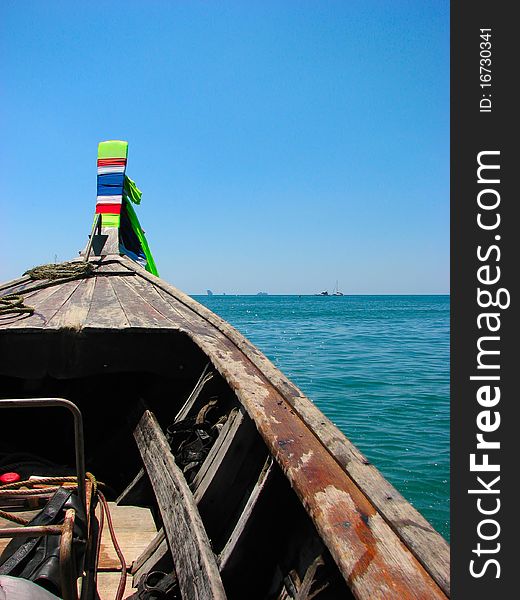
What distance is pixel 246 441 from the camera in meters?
2.18

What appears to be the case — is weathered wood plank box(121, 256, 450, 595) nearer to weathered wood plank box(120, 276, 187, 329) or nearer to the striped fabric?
weathered wood plank box(120, 276, 187, 329)

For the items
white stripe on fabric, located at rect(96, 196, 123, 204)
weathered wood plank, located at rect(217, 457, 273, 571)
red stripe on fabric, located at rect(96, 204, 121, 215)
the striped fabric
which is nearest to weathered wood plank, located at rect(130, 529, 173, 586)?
weathered wood plank, located at rect(217, 457, 273, 571)

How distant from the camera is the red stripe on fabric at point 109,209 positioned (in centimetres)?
895

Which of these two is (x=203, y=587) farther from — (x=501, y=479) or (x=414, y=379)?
(x=414, y=379)

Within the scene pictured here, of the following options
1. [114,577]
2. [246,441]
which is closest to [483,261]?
[246,441]

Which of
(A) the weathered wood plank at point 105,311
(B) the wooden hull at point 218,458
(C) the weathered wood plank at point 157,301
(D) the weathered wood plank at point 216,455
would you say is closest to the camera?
(B) the wooden hull at point 218,458

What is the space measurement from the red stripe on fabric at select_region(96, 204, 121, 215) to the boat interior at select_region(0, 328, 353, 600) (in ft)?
19.2

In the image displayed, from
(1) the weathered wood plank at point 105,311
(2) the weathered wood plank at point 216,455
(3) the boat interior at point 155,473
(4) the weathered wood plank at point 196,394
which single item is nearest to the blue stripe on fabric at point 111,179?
(1) the weathered wood plank at point 105,311

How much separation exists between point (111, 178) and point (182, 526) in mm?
8550

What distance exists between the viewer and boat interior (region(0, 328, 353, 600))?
1.70 metres

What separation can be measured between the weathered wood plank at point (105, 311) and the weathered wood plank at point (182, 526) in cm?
72

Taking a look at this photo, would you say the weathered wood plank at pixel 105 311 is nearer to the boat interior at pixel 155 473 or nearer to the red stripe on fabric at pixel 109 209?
the boat interior at pixel 155 473

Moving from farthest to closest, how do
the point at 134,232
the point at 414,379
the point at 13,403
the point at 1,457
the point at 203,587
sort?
1. the point at 414,379
2. the point at 134,232
3. the point at 1,457
4. the point at 13,403
5. the point at 203,587

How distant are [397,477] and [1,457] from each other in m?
4.89
